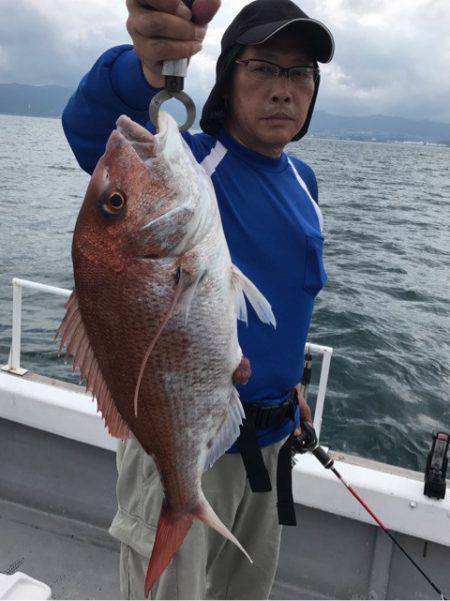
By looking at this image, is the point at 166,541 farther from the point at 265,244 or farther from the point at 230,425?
the point at 265,244

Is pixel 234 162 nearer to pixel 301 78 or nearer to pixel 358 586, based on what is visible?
pixel 301 78

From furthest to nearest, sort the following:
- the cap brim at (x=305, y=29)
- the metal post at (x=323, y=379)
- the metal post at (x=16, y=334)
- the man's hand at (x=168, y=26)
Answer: the metal post at (x=16, y=334) → the metal post at (x=323, y=379) → the cap brim at (x=305, y=29) → the man's hand at (x=168, y=26)

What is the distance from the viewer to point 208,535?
220 centimetres

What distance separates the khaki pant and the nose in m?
1.41

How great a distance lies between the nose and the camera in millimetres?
2158

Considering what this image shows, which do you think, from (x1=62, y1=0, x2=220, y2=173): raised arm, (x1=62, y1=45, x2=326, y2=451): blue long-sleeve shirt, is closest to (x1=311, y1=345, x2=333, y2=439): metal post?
(x1=62, y1=45, x2=326, y2=451): blue long-sleeve shirt

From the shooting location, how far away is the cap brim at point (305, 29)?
2033 millimetres

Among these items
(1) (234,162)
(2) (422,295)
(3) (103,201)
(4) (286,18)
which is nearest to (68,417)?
(1) (234,162)

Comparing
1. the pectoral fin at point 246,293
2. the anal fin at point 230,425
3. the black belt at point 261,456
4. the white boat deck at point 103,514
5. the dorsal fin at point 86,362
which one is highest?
the pectoral fin at point 246,293

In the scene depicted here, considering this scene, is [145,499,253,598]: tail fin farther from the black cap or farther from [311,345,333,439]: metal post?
[311,345,333,439]: metal post

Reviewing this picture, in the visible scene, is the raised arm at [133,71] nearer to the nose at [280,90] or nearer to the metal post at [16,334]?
the nose at [280,90]

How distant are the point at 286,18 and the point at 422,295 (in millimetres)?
9715

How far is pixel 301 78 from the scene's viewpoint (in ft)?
7.27

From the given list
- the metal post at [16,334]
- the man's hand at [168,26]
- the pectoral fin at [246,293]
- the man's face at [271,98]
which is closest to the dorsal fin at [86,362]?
the pectoral fin at [246,293]
